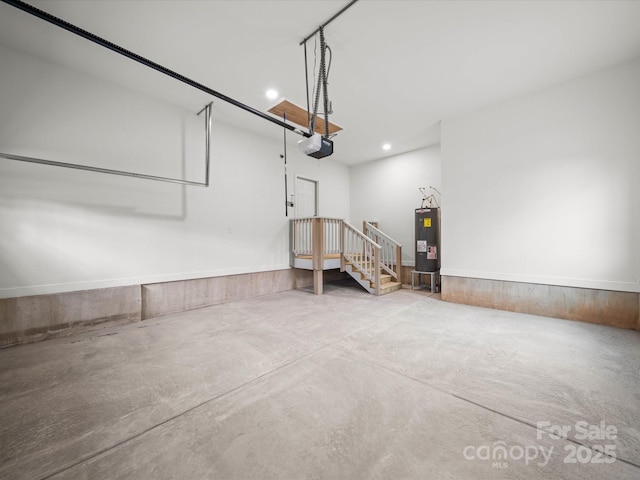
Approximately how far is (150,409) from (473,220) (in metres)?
5.15

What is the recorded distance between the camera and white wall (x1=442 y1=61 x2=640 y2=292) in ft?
10.8

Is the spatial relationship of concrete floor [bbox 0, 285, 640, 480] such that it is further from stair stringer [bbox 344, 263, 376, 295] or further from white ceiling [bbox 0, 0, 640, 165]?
white ceiling [bbox 0, 0, 640, 165]

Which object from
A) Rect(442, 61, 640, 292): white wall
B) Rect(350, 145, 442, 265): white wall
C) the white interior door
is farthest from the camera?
the white interior door

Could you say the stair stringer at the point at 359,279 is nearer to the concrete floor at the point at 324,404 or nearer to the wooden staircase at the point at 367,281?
the wooden staircase at the point at 367,281

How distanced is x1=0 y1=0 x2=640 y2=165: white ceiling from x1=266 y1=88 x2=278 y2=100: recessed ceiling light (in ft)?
0.36

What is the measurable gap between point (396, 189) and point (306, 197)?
2.54m

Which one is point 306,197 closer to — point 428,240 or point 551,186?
point 428,240

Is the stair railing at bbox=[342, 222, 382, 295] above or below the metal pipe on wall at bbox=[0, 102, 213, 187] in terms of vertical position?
below

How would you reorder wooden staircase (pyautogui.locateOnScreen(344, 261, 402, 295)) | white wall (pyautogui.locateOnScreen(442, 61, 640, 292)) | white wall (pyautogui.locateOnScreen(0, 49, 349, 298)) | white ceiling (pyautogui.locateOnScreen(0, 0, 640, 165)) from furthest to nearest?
wooden staircase (pyautogui.locateOnScreen(344, 261, 402, 295)) < white wall (pyautogui.locateOnScreen(442, 61, 640, 292)) < white wall (pyautogui.locateOnScreen(0, 49, 349, 298)) < white ceiling (pyautogui.locateOnScreen(0, 0, 640, 165))

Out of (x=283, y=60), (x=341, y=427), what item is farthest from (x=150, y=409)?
(x=283, y=60)

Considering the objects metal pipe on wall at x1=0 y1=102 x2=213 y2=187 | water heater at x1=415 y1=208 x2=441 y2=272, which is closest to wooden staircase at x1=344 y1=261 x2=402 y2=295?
water heater at x1=415 y1=208 x2=441 y2=272

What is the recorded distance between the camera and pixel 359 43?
290 cm

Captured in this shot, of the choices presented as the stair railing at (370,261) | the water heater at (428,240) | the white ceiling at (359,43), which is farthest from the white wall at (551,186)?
the stair railing at (370,261)

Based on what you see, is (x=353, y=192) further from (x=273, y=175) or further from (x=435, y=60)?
(x=435, y=60)
